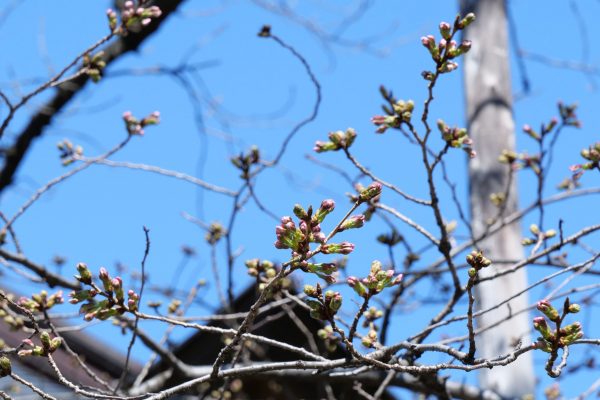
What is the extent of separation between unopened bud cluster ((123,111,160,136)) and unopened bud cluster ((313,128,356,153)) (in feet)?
2.98

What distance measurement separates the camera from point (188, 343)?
18.5ft

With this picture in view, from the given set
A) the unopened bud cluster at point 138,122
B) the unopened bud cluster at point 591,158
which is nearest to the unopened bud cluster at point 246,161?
the unopened bud cluster at point 138,122

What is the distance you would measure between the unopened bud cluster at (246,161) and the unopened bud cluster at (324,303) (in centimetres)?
133

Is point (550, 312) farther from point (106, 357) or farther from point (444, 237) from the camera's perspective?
point (106, 357)

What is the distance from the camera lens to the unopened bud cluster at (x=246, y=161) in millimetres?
3068

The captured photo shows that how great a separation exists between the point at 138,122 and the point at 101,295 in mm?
1357

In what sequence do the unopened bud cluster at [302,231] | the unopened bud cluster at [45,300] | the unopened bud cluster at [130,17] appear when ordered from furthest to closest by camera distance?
the unopened bud cluster at [130,17] → the unopened bud cluster at [45,300] → the unopened bud cluster at [302,231]

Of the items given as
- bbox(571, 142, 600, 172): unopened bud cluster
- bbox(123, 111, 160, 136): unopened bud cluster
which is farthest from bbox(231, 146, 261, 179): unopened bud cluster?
bbox(571, 142, 600, 172): unopened bud cluster

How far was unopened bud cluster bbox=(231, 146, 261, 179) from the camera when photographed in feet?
10.1

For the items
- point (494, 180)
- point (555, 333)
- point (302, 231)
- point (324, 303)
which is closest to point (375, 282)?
point (324, 303)

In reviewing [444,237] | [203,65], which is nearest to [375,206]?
[444,237]

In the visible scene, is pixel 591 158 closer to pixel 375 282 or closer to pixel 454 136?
pixel 454 136

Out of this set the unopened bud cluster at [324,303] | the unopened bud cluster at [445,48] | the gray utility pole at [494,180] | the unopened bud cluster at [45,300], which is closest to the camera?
the unopened bud cluster at [324,303]

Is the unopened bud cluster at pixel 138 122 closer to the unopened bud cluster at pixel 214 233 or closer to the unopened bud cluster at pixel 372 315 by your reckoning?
the unopened bud cluster at pixel 214 233
